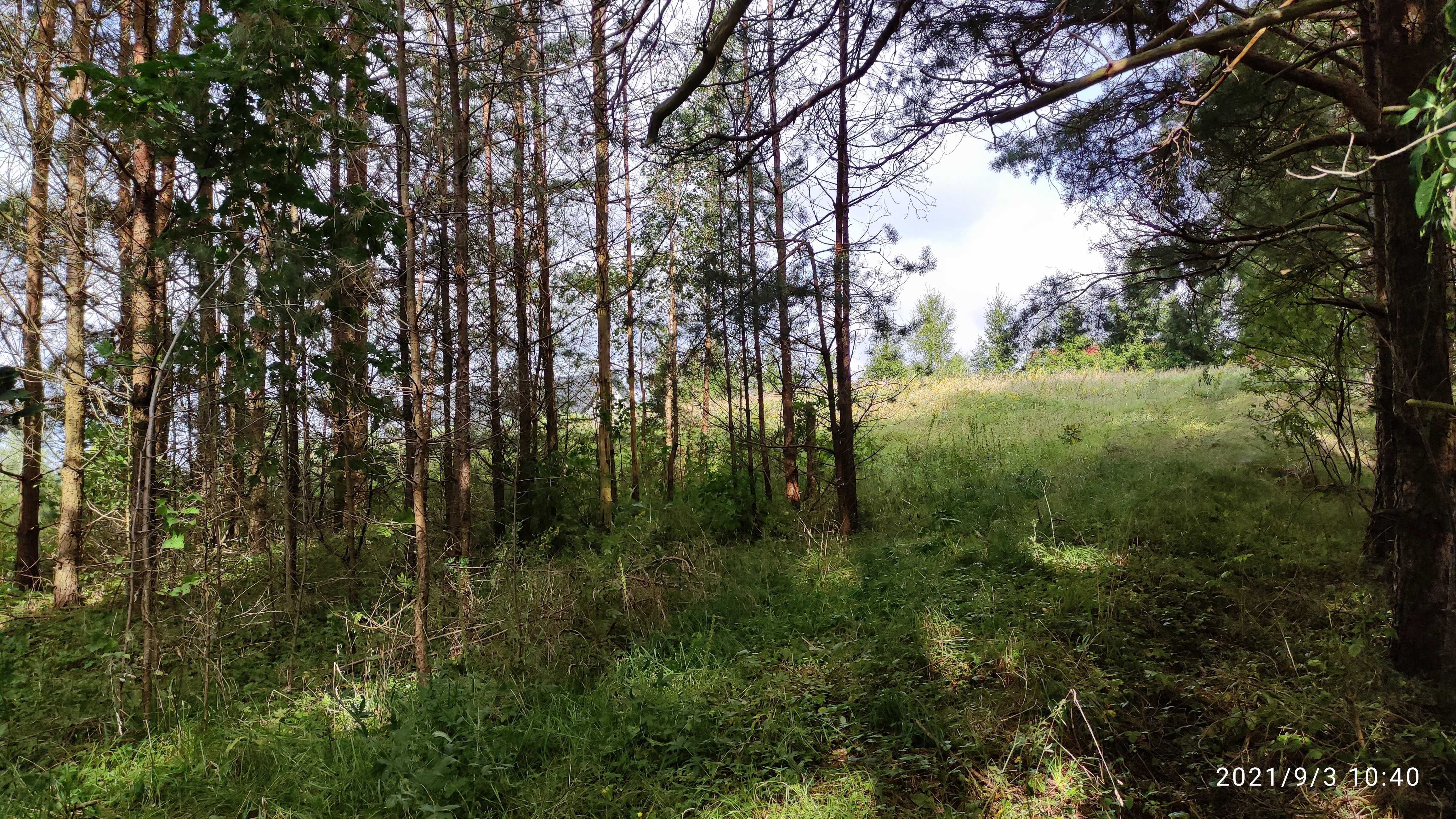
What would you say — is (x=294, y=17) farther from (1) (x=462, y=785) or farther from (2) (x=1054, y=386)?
(2) (x=1054, y=386)

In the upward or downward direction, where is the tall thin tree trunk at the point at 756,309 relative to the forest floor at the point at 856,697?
upward

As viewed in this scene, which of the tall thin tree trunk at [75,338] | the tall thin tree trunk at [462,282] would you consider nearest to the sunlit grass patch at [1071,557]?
the tall thin tree trunk at [462,282]

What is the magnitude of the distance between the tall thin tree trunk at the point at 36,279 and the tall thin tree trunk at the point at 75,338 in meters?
0.18

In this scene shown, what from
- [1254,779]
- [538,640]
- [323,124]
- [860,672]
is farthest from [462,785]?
[323,124]

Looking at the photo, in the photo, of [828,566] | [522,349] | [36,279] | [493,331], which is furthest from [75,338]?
[828,566]

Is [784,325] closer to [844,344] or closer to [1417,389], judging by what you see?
[844,344]

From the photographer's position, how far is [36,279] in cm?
641

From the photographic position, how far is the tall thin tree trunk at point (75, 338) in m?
5.65

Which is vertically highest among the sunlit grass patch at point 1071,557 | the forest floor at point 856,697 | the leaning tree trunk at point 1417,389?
the leaning tree trunk at point 1417,389

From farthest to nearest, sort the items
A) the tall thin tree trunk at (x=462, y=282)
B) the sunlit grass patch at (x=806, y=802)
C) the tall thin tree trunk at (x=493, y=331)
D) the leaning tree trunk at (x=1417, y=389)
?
the tall thin tree trunk at (x=493, y=331), the tall thin tree trunk at (x=462, y=282), the leaning tree trunk at (x=1417, y=389), the sunlit grass patch at (x=806, y=802)

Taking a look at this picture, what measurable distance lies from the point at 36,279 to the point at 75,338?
117 cm

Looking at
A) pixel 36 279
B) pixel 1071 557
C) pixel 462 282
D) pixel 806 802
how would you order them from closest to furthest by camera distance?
pixel 806 802 < pixel 462 282 < pixel 1071 557 < pixel 36 279

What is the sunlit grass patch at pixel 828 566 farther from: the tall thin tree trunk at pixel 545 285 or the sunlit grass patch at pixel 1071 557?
the tall thin tree trunk at pixel 545 285

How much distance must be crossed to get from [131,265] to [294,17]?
2501mm
